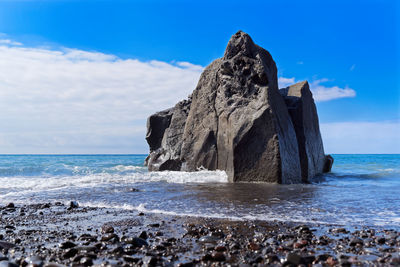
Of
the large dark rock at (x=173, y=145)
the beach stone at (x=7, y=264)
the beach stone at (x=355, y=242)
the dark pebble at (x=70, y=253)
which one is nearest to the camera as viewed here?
the beach stone at (x=7, y=264)

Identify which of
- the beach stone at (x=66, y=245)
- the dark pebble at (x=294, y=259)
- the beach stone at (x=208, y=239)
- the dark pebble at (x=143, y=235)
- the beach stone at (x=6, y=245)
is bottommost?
the beach stone at (x=6, y=245)

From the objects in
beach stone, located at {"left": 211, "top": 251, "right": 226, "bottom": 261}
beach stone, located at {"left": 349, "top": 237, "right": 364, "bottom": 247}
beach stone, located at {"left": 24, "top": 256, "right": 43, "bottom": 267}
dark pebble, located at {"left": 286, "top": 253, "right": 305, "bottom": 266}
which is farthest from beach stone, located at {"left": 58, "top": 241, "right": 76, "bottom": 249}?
beach stone, located at {"left": 349, "top": 237, "right": 364, "bottom": 247}

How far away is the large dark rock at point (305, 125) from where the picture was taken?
14.4m

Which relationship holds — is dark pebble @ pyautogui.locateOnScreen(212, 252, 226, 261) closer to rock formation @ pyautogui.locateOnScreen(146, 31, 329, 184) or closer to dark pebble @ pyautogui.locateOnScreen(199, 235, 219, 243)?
dark pebble @ pyautogui.locateOnScreen(199, 235, 219, 243)

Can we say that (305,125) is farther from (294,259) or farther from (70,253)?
(70,253)

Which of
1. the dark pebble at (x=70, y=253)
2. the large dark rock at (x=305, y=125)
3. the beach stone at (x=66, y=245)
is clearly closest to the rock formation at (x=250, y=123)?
the large dark rock at (x=305, y=125)

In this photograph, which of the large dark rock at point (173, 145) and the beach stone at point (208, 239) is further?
the large dark rock at point (173, 145)

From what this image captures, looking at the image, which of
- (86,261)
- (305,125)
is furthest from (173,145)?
(86,261)

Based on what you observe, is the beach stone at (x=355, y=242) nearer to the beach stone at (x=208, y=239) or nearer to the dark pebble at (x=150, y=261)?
the beach stone at (x=208, y=239)

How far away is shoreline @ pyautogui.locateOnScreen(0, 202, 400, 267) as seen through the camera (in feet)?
11.7

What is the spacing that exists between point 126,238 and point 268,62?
11713 millimetres

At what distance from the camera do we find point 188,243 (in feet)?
14.1

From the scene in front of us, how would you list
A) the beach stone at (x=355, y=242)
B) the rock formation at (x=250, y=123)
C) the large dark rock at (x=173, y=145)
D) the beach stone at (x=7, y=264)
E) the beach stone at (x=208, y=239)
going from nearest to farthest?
the beach stone at (x=7, y=264)
the beach stone at (x=355, y=242)
the beach stone at (x=208, y=239)
the rock formation at (x=250, y=123)
the large dark rock at (x=173, y=145)

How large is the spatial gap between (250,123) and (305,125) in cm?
434
